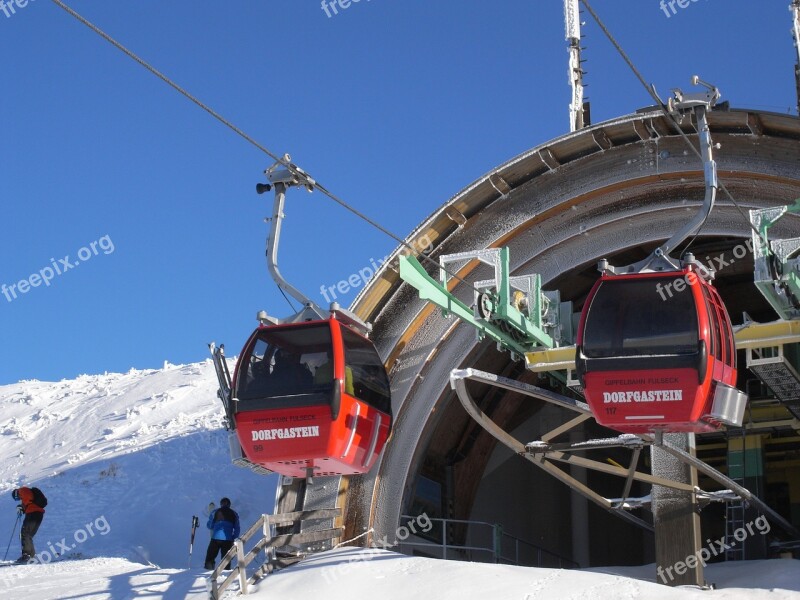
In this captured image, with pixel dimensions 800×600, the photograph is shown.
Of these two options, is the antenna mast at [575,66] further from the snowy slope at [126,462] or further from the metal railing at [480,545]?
the snowy slope at [126,462]

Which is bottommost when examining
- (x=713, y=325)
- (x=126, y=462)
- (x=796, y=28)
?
(x=713, y=325)

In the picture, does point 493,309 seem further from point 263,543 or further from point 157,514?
point 157,514

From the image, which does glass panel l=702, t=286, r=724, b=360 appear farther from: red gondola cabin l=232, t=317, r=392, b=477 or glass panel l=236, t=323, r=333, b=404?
glass panel l=236, t=323, r=333, b=404

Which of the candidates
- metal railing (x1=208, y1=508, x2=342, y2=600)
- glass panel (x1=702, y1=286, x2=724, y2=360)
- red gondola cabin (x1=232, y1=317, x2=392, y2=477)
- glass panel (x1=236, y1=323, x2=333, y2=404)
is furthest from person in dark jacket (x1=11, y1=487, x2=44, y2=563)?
glass panel (x1=702, y1=286, x2=724, y2=360)

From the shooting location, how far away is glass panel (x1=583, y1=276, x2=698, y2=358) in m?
12.8

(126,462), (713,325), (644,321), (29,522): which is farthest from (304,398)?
(126,462)

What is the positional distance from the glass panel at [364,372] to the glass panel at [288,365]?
0.28m

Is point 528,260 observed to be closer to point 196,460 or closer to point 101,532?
point 101,532

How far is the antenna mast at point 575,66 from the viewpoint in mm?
21484

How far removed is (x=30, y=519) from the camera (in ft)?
66.7

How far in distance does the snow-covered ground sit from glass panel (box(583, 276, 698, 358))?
2977mm

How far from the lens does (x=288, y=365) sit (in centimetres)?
1437

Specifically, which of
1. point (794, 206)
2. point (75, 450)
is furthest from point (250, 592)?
point (75, 450)

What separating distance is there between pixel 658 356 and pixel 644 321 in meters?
0.43
